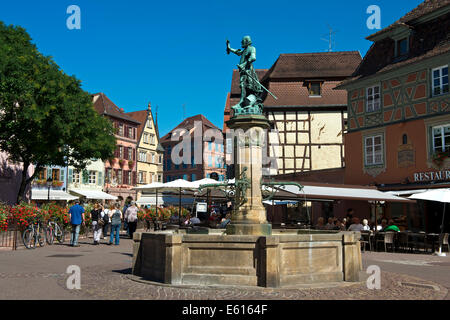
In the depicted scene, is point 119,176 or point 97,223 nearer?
point 97,223

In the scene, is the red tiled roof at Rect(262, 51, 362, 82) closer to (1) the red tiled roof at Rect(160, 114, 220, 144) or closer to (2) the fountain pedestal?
(2) the fountain pedestal

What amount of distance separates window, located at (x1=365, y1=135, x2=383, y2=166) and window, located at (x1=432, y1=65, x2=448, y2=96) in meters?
4.15

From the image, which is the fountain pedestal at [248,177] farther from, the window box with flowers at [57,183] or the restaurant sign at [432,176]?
the window box with flowers at [57,183]

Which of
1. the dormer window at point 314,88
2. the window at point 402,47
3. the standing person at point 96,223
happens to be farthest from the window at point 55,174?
the window at point 402,47

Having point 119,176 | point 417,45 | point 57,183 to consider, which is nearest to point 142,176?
point 119,176

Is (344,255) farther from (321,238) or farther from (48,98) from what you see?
(48,98)

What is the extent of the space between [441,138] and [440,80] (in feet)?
8.94

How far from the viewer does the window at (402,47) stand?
25411 mm

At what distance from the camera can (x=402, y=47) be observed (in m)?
25.7

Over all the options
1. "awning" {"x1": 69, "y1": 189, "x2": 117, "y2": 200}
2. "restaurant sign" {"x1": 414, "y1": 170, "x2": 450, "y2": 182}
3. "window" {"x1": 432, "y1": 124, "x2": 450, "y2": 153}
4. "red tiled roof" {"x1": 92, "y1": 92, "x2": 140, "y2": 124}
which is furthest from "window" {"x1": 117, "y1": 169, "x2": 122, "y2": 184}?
"window" {"x1": 432, "y1": 124, "x2": 450, "y2": 153}

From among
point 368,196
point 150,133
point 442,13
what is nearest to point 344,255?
point 368,196

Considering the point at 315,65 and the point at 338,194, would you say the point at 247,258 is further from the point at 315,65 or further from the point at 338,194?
the point at 315,65

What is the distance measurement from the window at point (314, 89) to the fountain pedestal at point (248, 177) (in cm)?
2731
